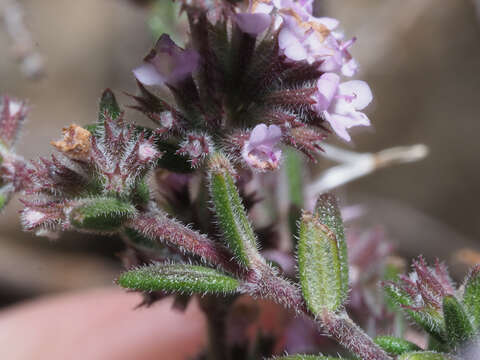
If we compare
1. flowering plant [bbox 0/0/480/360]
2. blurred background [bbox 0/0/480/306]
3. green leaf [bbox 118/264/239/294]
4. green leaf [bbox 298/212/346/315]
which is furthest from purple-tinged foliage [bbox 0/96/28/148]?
blurred background [bbox 0/0/480/306]

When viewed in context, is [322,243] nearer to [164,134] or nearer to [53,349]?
[164,134]

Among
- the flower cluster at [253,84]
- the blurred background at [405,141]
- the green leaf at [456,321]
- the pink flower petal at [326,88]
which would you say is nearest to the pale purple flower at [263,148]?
the flower cluster at [253,84]

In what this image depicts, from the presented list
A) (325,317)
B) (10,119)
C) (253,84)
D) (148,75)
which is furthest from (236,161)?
(10,119)

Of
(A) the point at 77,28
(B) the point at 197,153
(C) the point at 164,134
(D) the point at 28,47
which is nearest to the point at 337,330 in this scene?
(B) the point at 197,153

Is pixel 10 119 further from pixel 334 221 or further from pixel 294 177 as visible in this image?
pixel 294 177

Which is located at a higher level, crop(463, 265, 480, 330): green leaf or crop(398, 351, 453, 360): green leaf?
crop(463, 265, 480, 330): green leaf

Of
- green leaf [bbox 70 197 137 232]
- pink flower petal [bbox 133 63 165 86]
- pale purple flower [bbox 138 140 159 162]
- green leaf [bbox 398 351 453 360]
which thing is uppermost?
pink flower petal [bbox 133 63 165 86]

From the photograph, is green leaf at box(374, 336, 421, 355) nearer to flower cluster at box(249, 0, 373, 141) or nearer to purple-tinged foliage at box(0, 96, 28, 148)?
flower cluster at box(249, 0, 373, 141)
